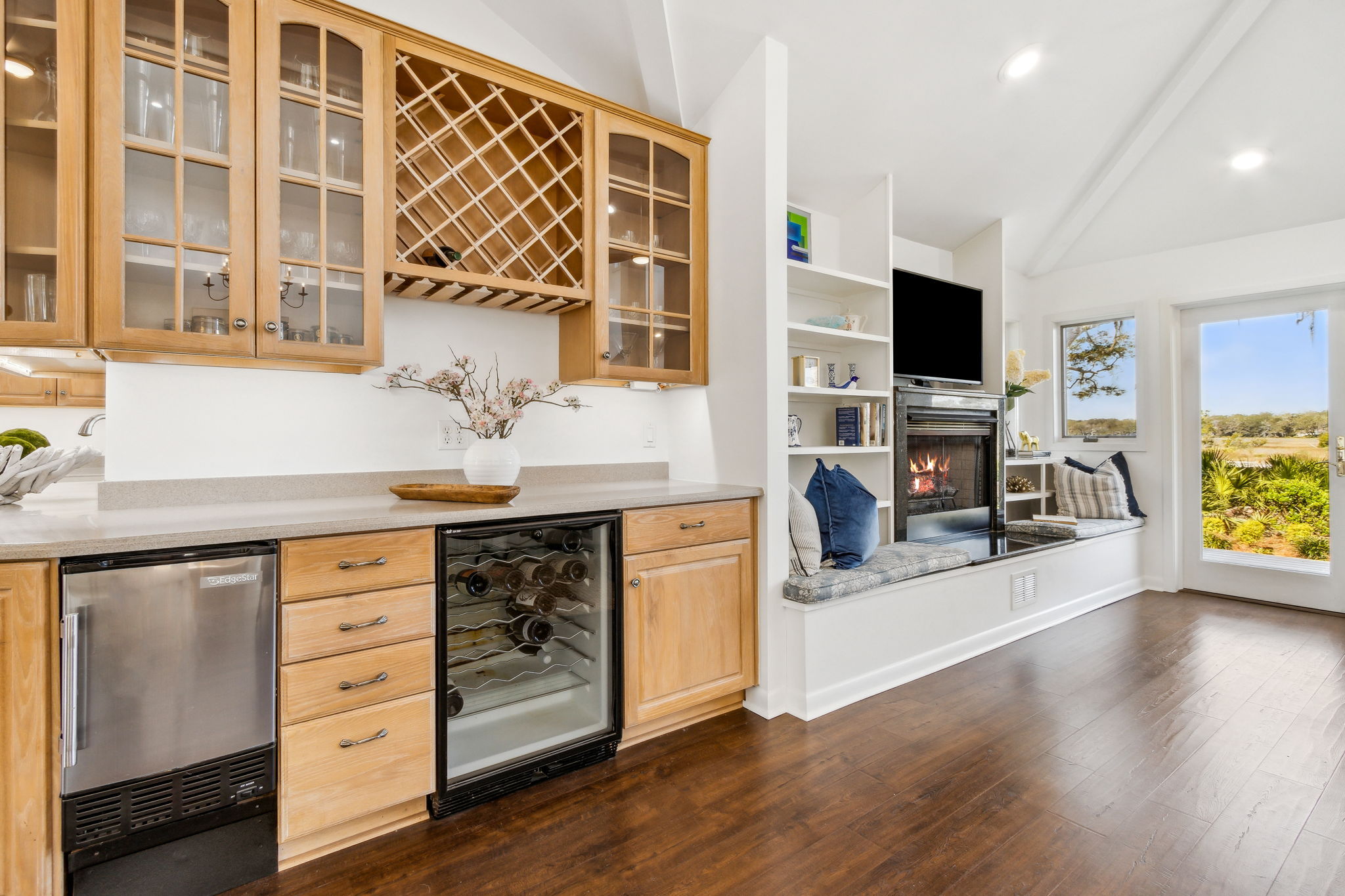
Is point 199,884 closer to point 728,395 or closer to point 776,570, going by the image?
point 776,570

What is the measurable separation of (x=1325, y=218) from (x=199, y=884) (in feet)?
20.5

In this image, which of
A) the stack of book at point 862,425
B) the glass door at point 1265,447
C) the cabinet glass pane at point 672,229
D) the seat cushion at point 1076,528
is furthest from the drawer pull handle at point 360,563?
the glass door at point 1265,447

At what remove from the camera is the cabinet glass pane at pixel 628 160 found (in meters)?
2.54

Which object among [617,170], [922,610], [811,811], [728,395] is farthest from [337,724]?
[922,610]

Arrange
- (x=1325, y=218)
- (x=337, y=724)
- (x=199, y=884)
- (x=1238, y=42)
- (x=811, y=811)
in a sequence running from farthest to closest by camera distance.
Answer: (x=1325, y=218)
(x=1238, y=42)
(x=811, y=811)
(x=337, y=724)
(x=199, y=884)

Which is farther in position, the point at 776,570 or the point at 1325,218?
the point at 1325,218

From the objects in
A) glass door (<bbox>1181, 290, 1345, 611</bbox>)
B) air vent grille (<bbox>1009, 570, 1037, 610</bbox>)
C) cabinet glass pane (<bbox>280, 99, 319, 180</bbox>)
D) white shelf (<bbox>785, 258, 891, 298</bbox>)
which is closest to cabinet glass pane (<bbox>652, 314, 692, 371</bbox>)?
white shelf (<bbox>785, 258, 891, 298</bbox>)

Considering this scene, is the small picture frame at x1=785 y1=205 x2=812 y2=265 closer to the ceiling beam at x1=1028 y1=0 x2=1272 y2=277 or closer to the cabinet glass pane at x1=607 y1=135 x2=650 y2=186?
the cabinet glass pane at x1=607 y1=135 x2=650 y2=186

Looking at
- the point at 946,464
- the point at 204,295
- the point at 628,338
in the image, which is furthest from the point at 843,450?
the point at 204,295

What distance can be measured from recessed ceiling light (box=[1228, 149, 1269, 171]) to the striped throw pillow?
2.03m

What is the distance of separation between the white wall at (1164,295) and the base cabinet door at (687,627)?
3777 millimetres

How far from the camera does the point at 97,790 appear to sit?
1389mm

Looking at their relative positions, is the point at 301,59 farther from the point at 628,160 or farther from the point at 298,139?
the point at 628,160

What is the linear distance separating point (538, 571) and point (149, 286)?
1.39m
